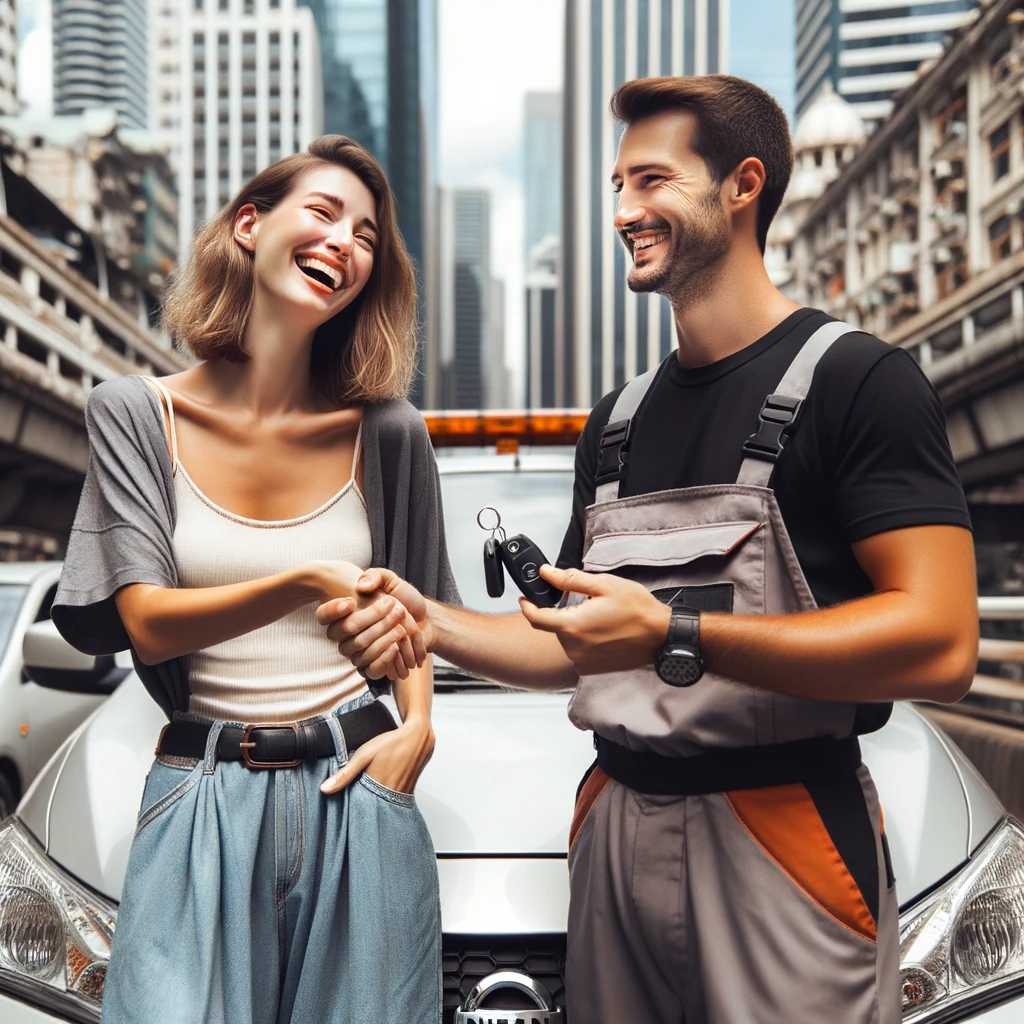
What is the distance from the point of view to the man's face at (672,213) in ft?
5.83

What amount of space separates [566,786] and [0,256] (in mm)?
31897

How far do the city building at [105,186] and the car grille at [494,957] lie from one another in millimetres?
47891

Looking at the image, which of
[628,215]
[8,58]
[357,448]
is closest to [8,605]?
[357,448]

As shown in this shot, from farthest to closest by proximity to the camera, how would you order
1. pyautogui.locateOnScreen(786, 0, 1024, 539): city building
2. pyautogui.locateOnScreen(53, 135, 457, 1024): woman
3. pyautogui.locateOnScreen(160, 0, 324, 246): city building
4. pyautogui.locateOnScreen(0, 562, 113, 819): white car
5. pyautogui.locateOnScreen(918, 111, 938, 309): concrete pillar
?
pyautogui.locateOnScreen(160, 0, 324, 246): city building, pyautogui.locateOnScreen(918, 111, 938, 309): concrete pillar, pyautogui.locateOnScreen(786, 0, 1024, 539): city building, pyautogui.locateOnScreen(0, 562, 113, 819): white car, pyautogui.locateOnScreen(53, 135, 457, 1024): woman

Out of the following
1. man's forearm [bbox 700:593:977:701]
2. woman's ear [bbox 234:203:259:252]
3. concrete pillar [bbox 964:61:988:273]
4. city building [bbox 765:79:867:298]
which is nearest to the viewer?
man's forearm [bbox 700:593:977:701]

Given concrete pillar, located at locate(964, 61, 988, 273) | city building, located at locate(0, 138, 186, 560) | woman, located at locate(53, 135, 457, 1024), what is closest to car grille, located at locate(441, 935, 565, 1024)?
woman, located at locate(53, 135, 457, 1024)

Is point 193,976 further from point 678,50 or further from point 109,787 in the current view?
point 678,50

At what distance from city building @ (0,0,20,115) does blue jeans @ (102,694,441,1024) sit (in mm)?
50762

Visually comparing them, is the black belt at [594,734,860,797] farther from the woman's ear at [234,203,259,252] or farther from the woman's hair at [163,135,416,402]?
the woman's ear at [234,203,259,252]

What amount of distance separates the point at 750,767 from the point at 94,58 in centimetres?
7477

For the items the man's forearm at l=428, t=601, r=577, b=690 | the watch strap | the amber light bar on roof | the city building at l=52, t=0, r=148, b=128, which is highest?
the city building at l=52, t=0, r=148, b=128

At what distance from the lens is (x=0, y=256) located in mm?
29797

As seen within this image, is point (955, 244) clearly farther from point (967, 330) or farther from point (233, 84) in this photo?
point (233, 84)

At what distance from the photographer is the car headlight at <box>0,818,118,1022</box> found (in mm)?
2074
